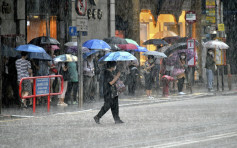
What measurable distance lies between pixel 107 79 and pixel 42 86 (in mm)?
4048

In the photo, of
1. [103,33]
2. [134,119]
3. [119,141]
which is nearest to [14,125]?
[134,119]

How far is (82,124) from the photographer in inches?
586

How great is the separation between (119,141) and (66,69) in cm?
986

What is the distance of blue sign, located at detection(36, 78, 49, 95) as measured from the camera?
1811cm

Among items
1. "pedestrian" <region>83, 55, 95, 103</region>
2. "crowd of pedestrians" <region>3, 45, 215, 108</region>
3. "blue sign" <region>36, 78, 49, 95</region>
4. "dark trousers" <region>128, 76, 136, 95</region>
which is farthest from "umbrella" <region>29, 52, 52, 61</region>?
"dark trousers" <region>128, 76, 136, 95</region>

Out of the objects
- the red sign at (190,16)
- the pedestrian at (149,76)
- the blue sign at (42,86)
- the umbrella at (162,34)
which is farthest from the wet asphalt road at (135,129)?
the umbrella at (162,34)

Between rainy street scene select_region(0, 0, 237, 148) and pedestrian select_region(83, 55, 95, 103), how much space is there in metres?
0.04

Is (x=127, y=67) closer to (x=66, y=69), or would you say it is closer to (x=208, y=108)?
(x=66, y=69)

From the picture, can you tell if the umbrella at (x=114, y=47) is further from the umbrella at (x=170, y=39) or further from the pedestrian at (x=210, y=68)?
the umbrella at (x=170, y=39)

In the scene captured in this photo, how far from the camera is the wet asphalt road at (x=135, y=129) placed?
11.2 metres

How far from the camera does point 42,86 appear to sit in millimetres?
18266

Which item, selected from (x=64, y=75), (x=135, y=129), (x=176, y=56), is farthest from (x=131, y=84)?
(x=135, y=129)

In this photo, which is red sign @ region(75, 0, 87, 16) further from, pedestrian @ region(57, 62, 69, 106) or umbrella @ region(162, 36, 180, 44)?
umbrella @ region(162, 36, 180, 44)

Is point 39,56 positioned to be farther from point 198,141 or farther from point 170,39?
point 170,39
